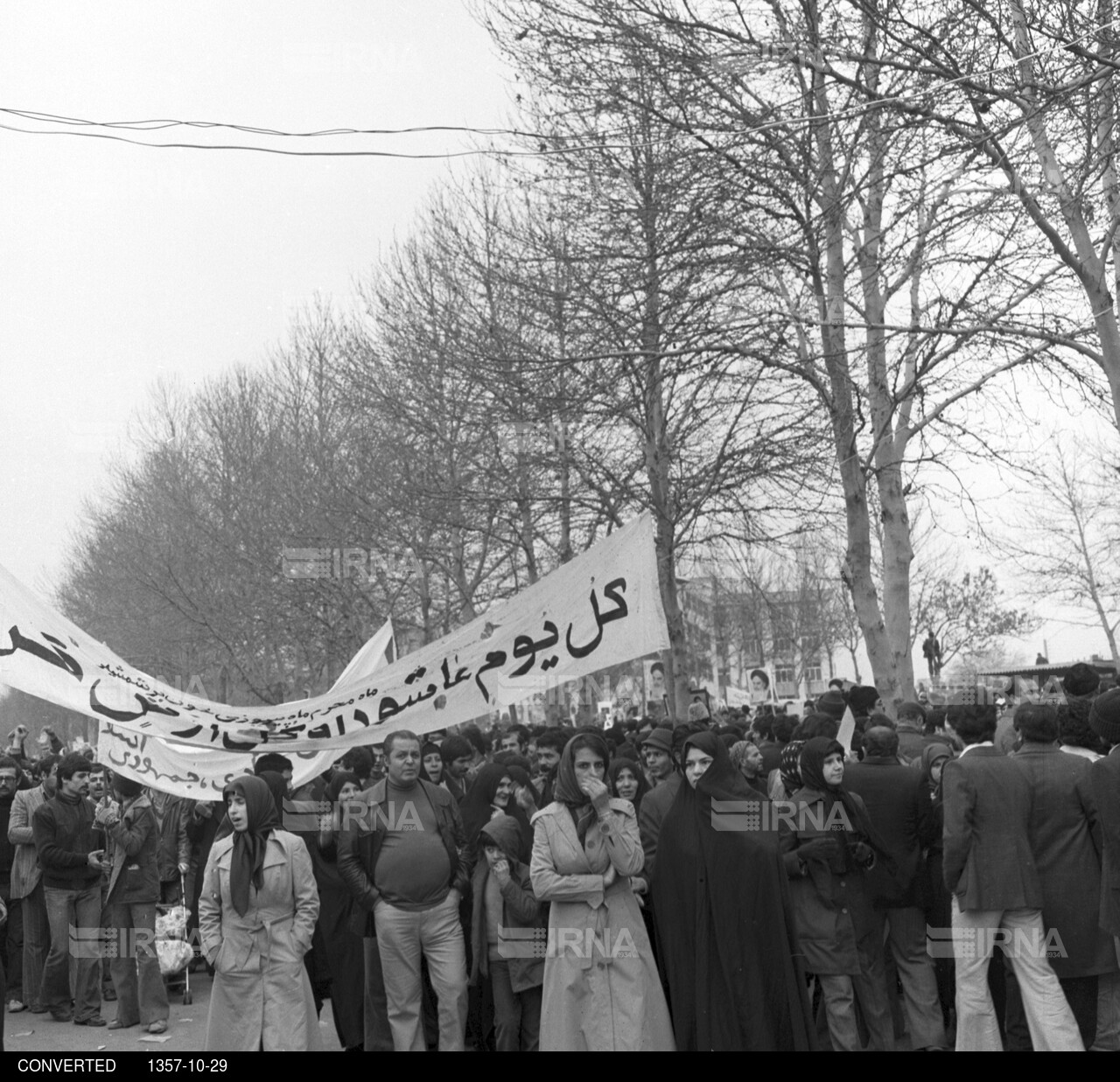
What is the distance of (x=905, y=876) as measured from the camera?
7832 millimetres

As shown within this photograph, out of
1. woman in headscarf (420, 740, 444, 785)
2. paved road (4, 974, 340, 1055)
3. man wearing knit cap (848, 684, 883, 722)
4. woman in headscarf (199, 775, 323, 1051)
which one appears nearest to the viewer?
woman in headscarf (199, 775, 323, 1051)

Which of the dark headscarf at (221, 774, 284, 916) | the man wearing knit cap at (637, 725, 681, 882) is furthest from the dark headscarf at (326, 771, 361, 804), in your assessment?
the man wearing knit cap at (637, 725, 681, 882)

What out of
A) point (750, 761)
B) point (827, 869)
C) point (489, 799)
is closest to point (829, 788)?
point (827, 869)

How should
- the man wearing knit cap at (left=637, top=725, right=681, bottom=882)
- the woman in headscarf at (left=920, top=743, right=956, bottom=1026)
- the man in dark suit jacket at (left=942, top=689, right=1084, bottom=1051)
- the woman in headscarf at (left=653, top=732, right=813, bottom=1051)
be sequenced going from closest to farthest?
the woman in headscarf at (left=653, top=732, right=813, bottom=1051) → the man in dark suit jacket at (left=942, top=689, right=1084, bottom=1051) → the man wearing knit cap at (left=637, top=725, right=681, bottom=882) → the woman in headscarf at (left=920, top=743, right=956, bottom=1026)

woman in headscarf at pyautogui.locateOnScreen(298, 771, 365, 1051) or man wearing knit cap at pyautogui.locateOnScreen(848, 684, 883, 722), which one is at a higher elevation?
man wearing knit cap at pyautogui.locateOnScreen(848, 684, 883, 722)

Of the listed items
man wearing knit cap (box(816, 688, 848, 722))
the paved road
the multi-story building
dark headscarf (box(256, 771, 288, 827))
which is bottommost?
the paved road

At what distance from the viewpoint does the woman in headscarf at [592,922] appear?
6.60 m

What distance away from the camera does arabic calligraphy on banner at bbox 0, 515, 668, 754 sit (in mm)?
7809

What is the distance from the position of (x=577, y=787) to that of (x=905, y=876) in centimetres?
220

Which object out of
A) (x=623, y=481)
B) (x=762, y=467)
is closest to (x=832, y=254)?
(x=762, y=467)

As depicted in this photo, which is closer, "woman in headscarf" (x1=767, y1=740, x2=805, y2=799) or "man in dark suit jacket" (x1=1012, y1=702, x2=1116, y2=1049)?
"man in dark suit jacket" (x1=1012, y1=702, x2=1116, y2=1049)

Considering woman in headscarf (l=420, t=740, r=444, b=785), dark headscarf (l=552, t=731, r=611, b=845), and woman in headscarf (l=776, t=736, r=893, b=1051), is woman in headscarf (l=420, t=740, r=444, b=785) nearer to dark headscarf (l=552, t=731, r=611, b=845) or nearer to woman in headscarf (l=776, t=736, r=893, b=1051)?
dark headscarf (l=552, t=731, r=611, b=845)

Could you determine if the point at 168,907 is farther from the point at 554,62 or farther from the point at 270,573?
the point at 270,573
